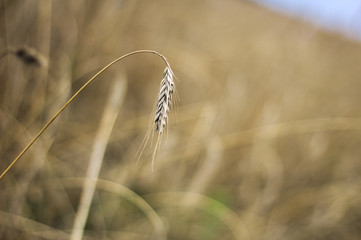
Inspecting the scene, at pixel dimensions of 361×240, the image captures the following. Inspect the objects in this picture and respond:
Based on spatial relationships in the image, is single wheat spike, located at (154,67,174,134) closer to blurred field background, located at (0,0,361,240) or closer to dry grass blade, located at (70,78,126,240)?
blurred field background, located at (0,0,361,240)

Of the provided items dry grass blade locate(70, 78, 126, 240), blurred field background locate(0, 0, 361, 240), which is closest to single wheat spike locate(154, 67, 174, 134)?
blurred field background locate(0, 0, 361, 240)

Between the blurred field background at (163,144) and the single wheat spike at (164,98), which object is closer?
the single wheat spike at (164,98)

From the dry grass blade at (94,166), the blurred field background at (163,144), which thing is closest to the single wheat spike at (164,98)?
the blurred field background at (163,144)

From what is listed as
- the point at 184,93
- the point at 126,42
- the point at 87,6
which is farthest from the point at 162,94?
the point at 184,93

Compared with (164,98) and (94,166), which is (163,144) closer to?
(94,166)

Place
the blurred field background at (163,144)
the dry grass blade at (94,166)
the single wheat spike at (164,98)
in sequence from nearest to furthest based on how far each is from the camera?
the single wheat spike at (164,98) → the dry grass blade at (94,166) → the blurred field background at (163,144)

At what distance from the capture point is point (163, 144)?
1162 mm

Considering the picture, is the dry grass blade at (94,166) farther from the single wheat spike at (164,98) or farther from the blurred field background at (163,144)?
the single wheat spike at (164,98)

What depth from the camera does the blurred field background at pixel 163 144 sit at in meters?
0.82

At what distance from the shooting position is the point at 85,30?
100 cm

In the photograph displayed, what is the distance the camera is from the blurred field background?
82cm

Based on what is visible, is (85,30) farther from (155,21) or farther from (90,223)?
(155,21)

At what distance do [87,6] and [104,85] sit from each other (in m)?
0.45

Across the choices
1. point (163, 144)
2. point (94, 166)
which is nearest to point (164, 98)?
point (94, 166)
